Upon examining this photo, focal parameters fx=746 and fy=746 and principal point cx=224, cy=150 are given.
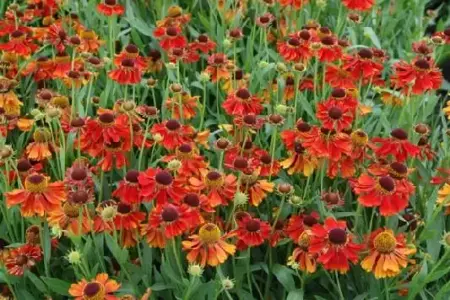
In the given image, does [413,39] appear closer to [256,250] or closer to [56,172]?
[256,250]

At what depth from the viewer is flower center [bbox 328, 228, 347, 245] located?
4.82ft

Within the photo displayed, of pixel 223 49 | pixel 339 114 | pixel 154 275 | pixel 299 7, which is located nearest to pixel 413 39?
pixel 299 7

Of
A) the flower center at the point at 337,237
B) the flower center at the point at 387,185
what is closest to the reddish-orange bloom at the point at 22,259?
the flower center at the point at 337,237

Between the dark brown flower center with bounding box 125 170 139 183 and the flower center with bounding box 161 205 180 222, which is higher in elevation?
the dark brown flower center with bounding box 125 170 139 183

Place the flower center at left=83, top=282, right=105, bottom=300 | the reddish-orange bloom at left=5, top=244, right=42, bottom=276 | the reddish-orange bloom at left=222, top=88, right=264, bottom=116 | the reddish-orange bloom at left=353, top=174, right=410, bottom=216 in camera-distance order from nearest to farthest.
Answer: the flower center at left=83, top=282, right=105, bottom=300 → the reddish-orange bloom at left=353, top=174, right=410, bottom=216 → the reddish-orange bloom at left=5, top=244, right=42, bottom=276 → the reddish-orange bloom at left=222, top=88, right=264, bottom=116

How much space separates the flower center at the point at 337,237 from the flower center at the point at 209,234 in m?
0.23

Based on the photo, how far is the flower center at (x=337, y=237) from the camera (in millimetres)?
1470

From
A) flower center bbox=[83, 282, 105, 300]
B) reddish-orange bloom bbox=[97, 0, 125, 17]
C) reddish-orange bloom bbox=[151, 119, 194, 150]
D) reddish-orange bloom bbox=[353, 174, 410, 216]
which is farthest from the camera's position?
reddish-orange bloom bbox=[97, 0, 125, 17]

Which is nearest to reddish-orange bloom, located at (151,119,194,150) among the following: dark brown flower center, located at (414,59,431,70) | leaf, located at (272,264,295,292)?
leaf, located at (272,264,295,292)

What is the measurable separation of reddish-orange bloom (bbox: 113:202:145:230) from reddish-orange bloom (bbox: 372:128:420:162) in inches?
22.9

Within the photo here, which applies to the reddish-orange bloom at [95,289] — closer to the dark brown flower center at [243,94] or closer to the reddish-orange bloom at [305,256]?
the reddish-orange bloom at [305,256]

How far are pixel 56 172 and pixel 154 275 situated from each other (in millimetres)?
420

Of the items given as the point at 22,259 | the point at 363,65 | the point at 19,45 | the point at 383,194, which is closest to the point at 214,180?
the point at 383,194

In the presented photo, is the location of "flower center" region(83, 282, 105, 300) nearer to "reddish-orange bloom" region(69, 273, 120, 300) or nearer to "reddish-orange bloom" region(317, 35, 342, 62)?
"reddish-orange bloom" region(69, 273, 120, 300)
